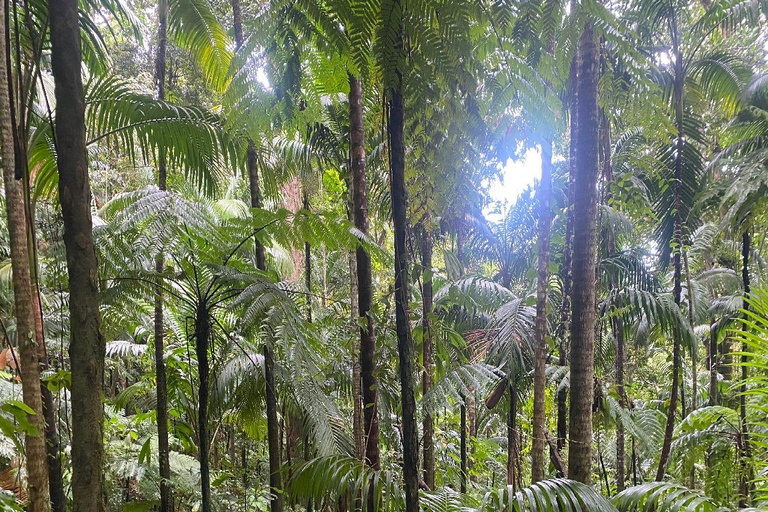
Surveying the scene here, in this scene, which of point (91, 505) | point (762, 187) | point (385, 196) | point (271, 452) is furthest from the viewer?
point (385, 196)

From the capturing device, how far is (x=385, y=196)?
4723 mm

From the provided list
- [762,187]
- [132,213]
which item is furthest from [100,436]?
[762,187]

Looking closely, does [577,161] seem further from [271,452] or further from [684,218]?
[684,218]

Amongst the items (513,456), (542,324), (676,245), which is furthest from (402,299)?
(676,245)

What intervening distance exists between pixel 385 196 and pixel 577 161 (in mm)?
2616

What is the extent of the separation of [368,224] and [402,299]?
5.79 feet

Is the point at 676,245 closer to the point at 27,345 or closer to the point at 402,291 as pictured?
the point at 402,291

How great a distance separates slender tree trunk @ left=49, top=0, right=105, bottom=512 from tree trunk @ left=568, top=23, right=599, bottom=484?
2028mm

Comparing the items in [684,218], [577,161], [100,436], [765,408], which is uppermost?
[577,161]

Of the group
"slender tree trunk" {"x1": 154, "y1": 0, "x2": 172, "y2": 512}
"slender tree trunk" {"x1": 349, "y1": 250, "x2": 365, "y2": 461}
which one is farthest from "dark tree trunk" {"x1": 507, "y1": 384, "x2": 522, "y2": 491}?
"slender tree trunk" {"x1": 154, "y1": 0, "x2": 172, "y2": 512}

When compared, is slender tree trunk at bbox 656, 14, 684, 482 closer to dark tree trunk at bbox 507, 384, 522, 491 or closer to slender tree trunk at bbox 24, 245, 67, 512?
dark tree trunk at bbox 507, 384, 522, 491

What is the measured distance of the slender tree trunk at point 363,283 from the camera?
2.81m

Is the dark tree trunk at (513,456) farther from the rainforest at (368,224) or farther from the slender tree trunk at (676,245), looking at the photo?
the slender tree trunk at (676,245)

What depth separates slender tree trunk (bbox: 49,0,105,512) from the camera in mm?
1329
